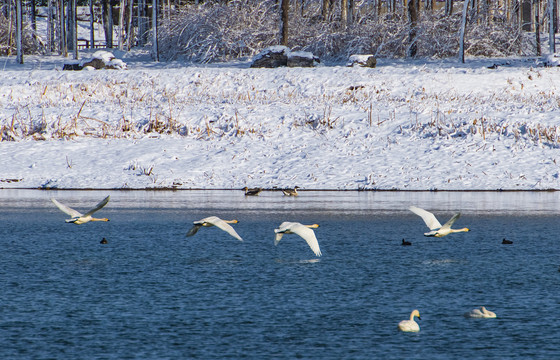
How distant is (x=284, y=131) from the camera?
22188 mm

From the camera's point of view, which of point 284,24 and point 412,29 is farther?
point 284,24

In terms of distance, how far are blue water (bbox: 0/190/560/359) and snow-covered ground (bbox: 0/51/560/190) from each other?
5.35 m

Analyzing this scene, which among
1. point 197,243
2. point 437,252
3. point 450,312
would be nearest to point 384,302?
point 450,312

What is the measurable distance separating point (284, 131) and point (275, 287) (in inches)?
580

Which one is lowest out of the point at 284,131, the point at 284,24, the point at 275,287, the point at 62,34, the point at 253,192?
the point at 253,192

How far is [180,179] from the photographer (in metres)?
19.0

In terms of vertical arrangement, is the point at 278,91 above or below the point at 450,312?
above

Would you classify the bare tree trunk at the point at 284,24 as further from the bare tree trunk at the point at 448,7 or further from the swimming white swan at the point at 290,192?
the swimming white swan at the point at 290,192

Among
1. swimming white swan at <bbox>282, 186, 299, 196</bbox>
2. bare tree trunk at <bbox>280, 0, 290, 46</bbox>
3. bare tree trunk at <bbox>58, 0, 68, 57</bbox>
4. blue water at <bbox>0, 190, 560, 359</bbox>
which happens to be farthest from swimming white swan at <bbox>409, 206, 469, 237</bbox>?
bare tree trunk at <bbox>58, 0, 68, 57</bbox>

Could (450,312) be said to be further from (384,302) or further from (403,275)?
(403,275)

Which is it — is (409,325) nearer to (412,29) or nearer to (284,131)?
(284,131)

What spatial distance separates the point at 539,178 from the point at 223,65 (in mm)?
23000

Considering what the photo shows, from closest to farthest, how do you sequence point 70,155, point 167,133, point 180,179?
1. point 180,179
2. point 70,155
3. point 167,133

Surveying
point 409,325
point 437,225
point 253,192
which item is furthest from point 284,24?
point 409,325
